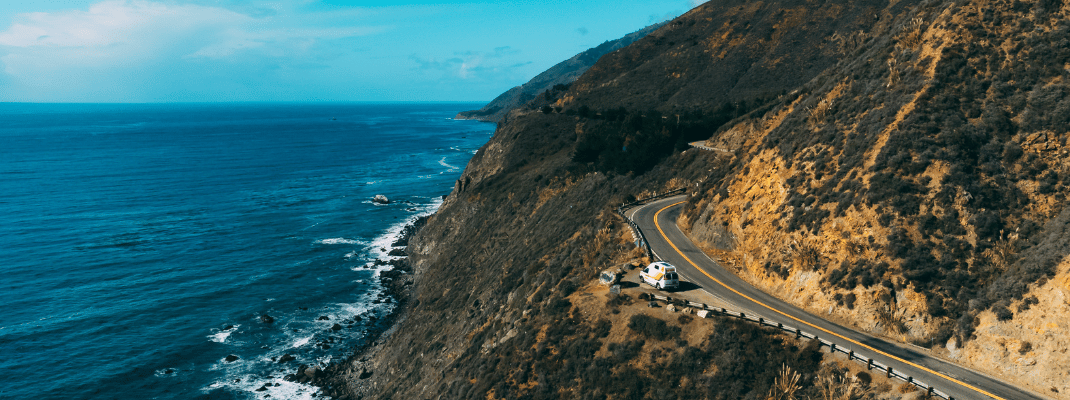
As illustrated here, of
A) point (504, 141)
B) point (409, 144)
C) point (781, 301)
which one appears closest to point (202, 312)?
point (504, 141)

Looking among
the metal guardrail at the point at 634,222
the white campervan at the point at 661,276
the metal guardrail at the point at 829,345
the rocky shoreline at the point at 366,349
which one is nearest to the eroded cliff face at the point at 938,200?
the metal guardrail at the point at 829,345

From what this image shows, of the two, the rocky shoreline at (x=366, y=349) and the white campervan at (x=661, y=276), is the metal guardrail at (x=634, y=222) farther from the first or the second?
the rocky shoreline at (x=366, y=349)

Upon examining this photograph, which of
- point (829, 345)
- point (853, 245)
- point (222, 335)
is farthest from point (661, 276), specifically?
point (222, 335)

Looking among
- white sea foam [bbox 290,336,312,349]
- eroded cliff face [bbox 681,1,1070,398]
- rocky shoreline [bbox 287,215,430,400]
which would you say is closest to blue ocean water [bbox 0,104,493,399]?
white sea foam [bbox 290,336,312,349]

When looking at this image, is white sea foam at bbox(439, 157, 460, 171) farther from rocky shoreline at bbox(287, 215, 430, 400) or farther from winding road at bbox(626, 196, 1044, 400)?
winding road at bbox(626, 196, 1044, 400)

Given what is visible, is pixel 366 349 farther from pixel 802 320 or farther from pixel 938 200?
pixel 938 200
